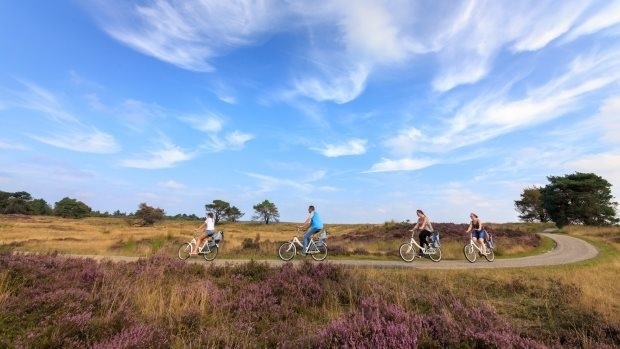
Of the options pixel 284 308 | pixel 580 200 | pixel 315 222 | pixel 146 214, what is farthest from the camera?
pixel 146 214

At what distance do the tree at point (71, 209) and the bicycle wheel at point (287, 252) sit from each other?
4378 inches

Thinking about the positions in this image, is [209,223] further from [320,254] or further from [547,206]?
[547,206]

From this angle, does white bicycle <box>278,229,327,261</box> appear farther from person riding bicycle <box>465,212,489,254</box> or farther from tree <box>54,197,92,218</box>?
tree <box>54,197,92,218</box>

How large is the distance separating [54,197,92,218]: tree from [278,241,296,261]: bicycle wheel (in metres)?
111

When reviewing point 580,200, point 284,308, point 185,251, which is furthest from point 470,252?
point 580,200

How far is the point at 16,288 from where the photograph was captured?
8.68 metres

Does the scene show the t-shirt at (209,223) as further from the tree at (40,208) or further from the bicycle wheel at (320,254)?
the tree at (40,208)

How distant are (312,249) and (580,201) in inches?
2850

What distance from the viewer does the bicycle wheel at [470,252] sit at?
21331mm

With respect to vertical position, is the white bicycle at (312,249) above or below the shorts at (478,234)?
below

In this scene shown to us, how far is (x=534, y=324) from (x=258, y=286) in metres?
5.98

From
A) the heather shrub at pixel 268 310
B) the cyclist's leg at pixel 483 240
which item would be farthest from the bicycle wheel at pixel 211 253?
the cyclist's leg at pixel 483 240

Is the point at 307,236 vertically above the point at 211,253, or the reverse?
the point at 307,236

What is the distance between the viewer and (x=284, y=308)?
27.9ft
